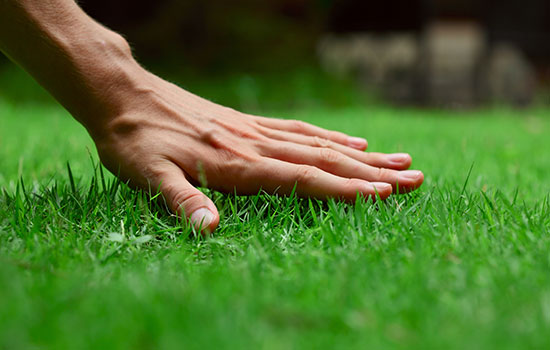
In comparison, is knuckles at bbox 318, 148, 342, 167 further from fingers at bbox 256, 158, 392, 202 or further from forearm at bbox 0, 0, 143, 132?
forearm at bbox 0, 0, 143, 132

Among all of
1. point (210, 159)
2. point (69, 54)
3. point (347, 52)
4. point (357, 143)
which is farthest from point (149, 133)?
point (347, 52)

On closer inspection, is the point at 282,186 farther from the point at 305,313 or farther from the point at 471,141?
the point at 471,141

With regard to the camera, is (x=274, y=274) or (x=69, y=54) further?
(x=69, y=54)

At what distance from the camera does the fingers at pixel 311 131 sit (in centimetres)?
180

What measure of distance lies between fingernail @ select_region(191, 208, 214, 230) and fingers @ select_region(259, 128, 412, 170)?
1.45ft

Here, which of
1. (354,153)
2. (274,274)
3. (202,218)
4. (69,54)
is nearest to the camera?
(274,274)

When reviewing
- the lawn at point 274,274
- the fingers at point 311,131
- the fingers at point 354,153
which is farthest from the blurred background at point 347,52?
the lawn at point 274,274

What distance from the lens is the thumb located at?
1.33 meters

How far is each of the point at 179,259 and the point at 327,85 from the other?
7236 millimetres

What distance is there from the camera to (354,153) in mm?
1681

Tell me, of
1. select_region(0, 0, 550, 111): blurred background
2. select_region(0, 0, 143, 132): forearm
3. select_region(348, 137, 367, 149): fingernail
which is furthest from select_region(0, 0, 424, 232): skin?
select_region(0, 0, 550, 111): blurred background

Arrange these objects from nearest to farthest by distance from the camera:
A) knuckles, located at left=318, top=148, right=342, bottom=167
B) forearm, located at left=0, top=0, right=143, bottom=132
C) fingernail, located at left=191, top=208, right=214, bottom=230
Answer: fingernail, located at left=191, top=208, right=214, bottom=230 < forearm, located at left=0, top=0, right=143, bottom=132 < knuckles, located at left=318, top=148, right=342, bottom=167

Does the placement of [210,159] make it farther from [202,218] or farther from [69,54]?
[69,54]

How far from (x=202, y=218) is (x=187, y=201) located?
3.1 inches
